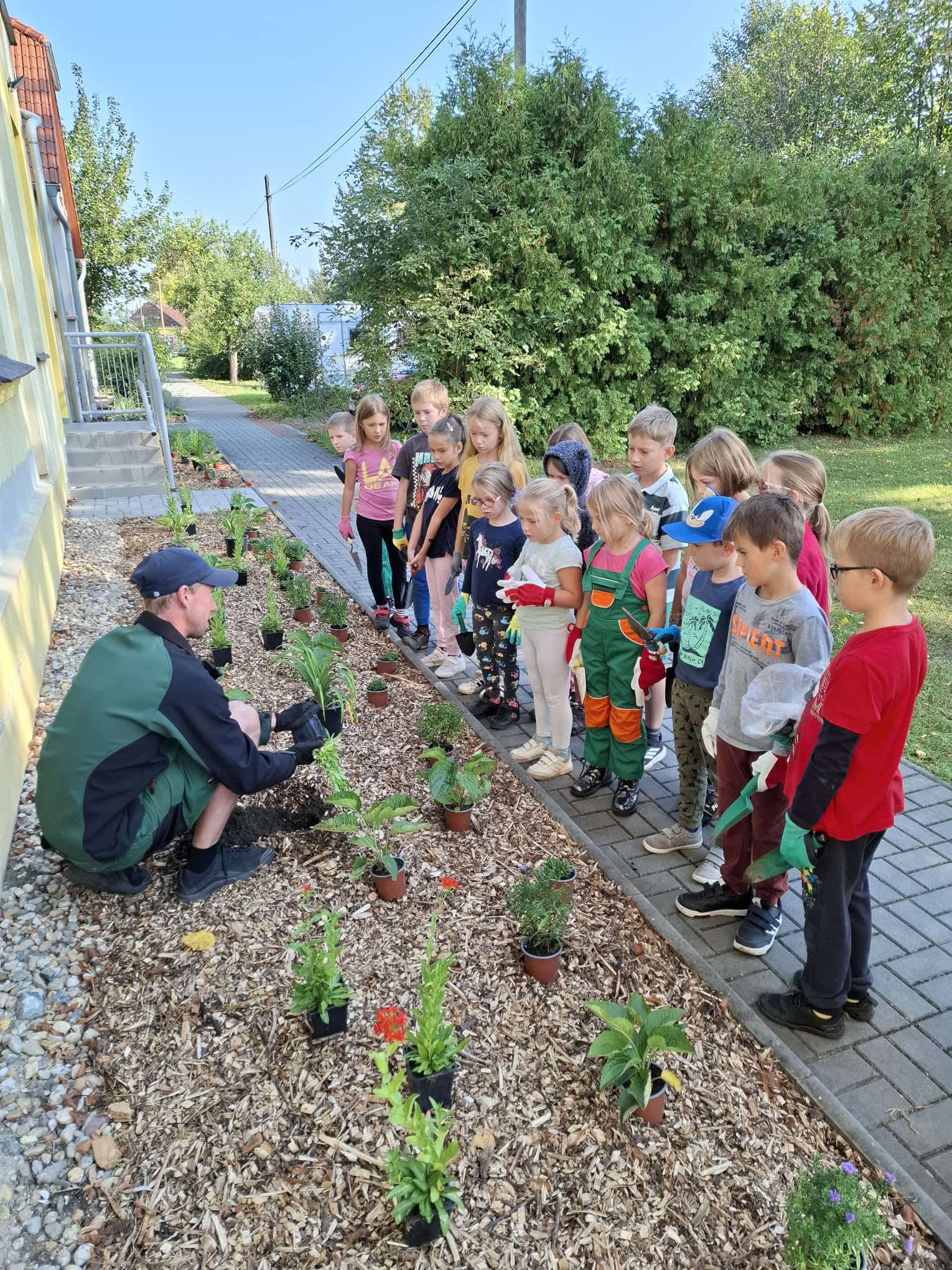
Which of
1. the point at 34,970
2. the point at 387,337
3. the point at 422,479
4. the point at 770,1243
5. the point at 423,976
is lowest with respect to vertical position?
the point at 770,1243

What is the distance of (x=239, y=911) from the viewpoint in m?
3.18

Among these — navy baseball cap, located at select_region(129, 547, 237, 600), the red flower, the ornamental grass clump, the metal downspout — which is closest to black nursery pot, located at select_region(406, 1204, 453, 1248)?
the red flower

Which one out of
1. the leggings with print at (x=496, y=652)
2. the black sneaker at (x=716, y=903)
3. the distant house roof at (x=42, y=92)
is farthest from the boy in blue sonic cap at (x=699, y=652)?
the distant house roof at (x=42, y=92)

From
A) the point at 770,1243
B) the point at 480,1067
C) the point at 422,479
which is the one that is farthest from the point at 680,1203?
the point at 422,479

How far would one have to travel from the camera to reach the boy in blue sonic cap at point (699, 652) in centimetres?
323

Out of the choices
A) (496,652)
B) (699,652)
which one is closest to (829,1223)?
(699,652)

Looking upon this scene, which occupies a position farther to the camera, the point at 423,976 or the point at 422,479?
the point at 422,479

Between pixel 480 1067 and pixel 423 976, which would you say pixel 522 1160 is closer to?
pixel 480 1067

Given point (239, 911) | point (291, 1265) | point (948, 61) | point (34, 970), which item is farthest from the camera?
point (948, 61)

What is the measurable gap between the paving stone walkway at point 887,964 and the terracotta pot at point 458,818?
20.0 inches

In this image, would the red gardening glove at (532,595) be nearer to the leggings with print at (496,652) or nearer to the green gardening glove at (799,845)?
the leggings with print at (496,652)

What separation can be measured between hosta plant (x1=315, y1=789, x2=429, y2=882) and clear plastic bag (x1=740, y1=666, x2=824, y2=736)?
1429 mm

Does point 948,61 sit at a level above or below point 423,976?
above

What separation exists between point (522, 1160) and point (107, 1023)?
4.73ft
